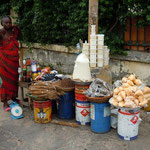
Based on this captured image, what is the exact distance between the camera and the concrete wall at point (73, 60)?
515 cm

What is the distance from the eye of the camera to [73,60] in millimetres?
7027

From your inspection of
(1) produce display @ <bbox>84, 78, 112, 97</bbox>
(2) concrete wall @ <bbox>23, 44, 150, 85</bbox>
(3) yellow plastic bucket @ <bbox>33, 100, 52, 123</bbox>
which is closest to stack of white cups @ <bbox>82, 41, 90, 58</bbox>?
(1) produce display @ <bbox>84, 78, 112, 97</bbox>

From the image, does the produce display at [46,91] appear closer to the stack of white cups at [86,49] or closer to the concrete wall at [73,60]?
the stack of white cups at [86,49]

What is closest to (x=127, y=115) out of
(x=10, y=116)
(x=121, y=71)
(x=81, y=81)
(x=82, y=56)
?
(x=81, y=81)

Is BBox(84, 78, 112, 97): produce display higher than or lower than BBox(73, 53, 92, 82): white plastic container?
lower

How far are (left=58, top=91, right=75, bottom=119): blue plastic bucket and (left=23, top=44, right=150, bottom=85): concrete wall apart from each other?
69.4 inches

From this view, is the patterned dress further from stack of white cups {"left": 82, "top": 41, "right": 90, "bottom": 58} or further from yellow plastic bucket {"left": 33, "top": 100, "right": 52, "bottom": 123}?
stack of white cups {"left": 82, "top": 41, "right": 90, "bottom": 58}

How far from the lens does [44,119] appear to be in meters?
4.49

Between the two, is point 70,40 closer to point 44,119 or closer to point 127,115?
point 44,119

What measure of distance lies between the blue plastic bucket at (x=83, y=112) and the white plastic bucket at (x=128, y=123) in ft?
2.40

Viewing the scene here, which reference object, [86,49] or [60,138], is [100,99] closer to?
[60,138]

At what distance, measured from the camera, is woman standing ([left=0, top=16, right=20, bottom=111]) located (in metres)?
4.96

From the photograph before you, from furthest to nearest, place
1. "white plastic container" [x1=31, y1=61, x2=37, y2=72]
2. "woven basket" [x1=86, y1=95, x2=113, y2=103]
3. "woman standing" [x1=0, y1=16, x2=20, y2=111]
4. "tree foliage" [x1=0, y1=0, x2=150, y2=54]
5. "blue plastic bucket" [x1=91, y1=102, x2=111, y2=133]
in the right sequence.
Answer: "tree foliage" [x1=0, y1=0, x2=150, y2=54] → "white plastic container" [x1=31, y1=61, x2=37, y2=72] → "woman standing" [x1=0, y1=16, x2=20, y2=111] → "blue plastic bucket" [x1=91, y1=102, x2=111, y2=133] → "woven basket" [x1=86, y1=95, x2=113, y2=103]

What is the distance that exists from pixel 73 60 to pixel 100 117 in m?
3.40
